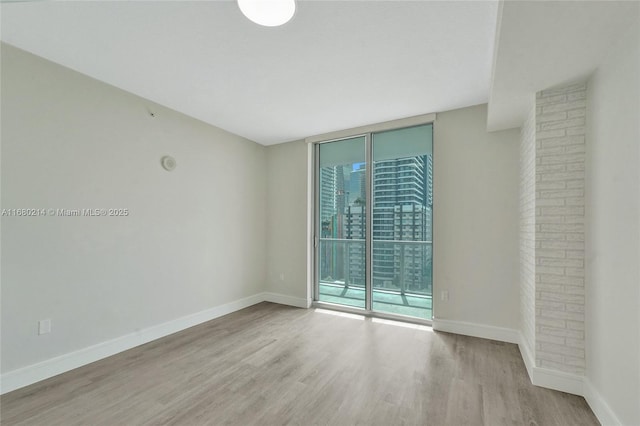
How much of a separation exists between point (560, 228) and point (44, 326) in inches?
169

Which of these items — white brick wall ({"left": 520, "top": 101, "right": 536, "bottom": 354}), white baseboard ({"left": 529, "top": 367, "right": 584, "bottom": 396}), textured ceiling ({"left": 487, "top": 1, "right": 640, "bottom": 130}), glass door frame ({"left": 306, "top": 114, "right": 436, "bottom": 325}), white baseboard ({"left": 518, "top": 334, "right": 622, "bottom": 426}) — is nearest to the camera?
textured ceiling ({"left": 487, "top": 1, "right": 640, "bottom": 130})

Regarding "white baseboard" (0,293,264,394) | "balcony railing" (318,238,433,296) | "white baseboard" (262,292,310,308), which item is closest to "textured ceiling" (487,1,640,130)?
"balcony railing" (318,238,433,296)

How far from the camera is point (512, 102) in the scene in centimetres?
247

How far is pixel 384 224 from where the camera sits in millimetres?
3898

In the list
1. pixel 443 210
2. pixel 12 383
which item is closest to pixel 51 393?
pixel 12 383

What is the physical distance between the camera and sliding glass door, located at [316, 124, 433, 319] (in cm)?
366

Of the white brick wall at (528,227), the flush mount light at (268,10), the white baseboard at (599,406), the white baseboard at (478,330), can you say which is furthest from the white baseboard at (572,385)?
the flush mount light at (268,10)

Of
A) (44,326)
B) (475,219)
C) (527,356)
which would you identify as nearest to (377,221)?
(475,219)

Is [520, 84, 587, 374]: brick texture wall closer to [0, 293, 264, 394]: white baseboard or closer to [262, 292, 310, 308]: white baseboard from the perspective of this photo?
[262, 292, 310, 308]: white baseboard

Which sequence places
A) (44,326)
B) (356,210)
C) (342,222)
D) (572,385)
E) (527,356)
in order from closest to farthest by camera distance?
(572,385), (44,326), (527,356), (356,210), (342,222)

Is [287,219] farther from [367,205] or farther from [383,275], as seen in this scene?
[383,275]

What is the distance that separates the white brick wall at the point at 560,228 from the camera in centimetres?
210

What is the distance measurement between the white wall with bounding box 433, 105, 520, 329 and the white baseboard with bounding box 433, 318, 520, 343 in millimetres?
51

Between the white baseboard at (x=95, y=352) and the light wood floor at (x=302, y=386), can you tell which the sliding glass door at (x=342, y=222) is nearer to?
the light wood floor at (x=302, y=386)
